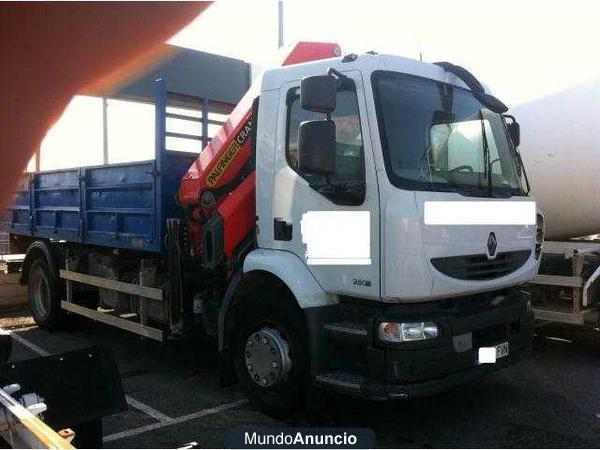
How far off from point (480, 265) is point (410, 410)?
1.32m

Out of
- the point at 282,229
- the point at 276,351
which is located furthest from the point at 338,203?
the point at 276,351

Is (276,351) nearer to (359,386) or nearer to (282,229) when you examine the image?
(359,386)

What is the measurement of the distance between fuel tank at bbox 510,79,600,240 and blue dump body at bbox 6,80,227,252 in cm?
337

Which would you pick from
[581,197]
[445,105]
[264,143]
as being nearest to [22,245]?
[264,143]

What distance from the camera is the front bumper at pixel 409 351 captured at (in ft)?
11.1

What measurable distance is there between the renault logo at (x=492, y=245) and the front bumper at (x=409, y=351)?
12.6 inches

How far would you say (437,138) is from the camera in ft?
12.2

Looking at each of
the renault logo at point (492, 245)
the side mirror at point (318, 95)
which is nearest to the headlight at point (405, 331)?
the renault logo at point (492, 245)

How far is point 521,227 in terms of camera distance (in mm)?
4094

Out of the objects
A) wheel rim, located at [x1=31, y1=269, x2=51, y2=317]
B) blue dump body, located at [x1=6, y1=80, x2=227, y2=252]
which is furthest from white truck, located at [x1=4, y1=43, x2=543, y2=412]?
wheel rim, located at [x1=31, y1=269, x2=51, y2=317]

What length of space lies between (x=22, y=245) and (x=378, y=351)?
257 inches

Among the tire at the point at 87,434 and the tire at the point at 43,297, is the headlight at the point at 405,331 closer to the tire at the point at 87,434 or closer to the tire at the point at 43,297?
the tire at the point at 87,434

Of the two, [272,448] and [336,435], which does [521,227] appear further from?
[272,448]

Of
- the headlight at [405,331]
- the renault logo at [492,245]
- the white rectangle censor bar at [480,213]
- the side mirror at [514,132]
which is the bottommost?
the headlight at [405,331]
